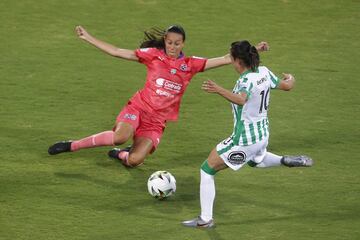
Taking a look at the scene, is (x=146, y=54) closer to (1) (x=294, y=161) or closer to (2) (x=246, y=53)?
(2) (x=246, y=53)

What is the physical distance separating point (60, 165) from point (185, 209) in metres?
2.04

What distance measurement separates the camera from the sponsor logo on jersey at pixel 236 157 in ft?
32.2

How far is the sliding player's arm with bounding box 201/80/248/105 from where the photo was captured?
9.08 m

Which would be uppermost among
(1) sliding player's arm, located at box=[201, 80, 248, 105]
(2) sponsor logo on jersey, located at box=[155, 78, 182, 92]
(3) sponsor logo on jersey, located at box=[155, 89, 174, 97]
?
(1) sliding player's arm, located at box=[201, 80, 248, 105]

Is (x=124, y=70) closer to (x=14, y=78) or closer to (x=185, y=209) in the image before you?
(x=14, y=78)

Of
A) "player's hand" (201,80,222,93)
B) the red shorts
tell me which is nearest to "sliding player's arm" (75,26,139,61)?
the red shorts

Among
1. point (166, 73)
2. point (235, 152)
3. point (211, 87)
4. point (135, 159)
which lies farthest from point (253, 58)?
point (135, 159)

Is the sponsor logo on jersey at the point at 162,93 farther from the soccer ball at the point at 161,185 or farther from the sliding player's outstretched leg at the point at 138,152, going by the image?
the soccer ball at the point at 161,185

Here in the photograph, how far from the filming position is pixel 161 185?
1048cm

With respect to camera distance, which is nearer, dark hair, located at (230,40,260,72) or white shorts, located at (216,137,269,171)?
dark hair, located at (230,40,260,72)

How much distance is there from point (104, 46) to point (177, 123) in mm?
2482

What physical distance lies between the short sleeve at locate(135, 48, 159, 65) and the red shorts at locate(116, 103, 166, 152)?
67 cm

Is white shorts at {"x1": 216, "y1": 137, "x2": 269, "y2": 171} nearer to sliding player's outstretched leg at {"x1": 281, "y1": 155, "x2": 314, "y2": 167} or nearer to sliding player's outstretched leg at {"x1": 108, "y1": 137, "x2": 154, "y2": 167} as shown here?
sliding player's outstretched leg at {"x1": 281, "y1": 155, "x2": 314, "y2": 167}

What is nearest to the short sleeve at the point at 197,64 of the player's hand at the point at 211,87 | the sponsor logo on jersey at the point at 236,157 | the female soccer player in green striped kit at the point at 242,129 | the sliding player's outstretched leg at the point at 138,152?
the sliding player's outstretched leg at the point at 138,152
